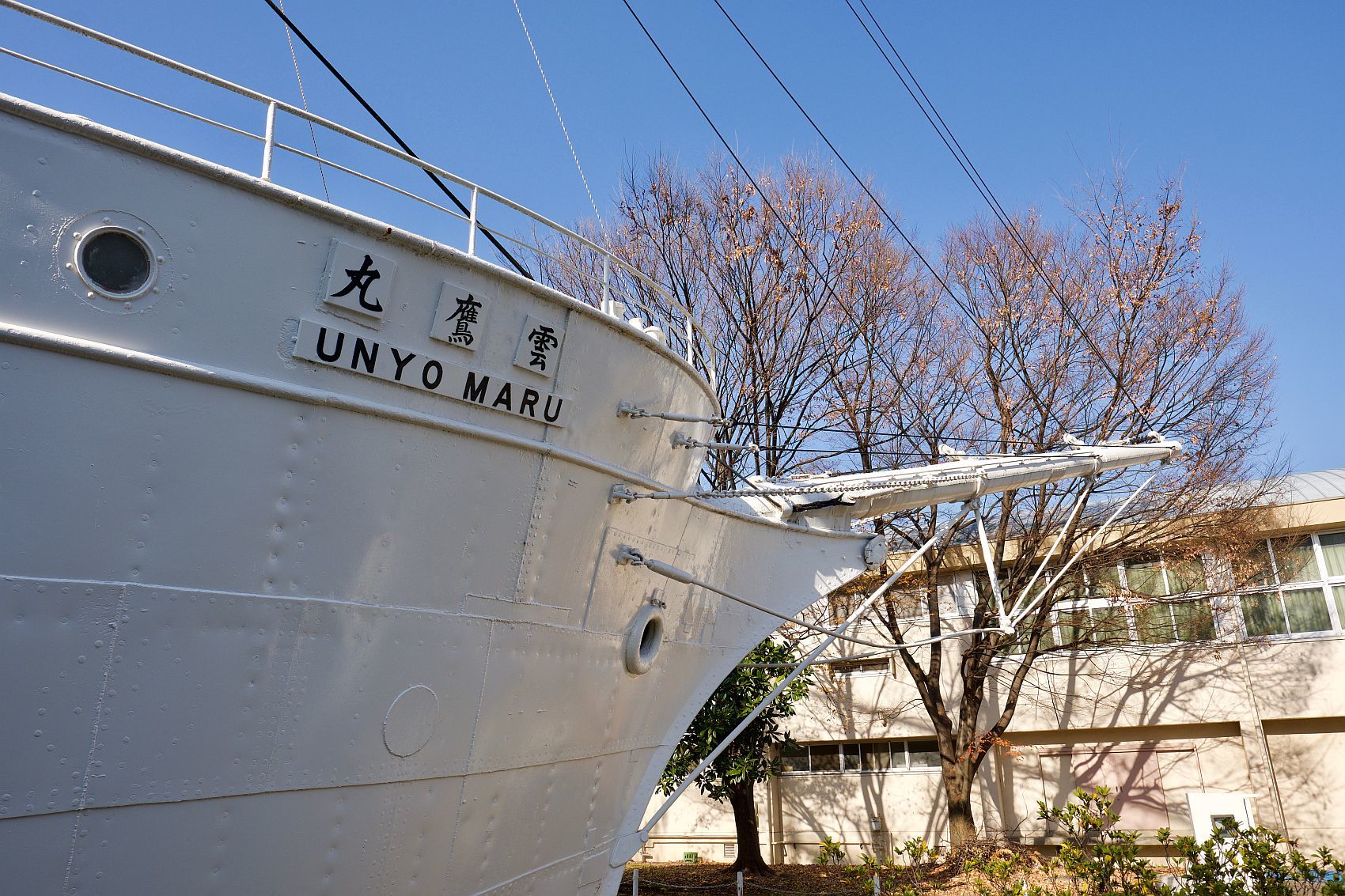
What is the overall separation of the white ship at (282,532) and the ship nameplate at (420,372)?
0.02 meters

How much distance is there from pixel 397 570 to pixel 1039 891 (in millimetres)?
8804

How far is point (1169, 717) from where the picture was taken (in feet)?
55.5

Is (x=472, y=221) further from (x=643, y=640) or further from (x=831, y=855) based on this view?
(x=831, y=855)

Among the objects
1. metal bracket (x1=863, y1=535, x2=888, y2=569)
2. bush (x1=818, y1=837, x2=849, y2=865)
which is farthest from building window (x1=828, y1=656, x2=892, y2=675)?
metal bracket (x1=863, y1=535, x2=888, y2=569)

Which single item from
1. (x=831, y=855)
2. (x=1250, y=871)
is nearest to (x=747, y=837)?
(x=831, y=855)

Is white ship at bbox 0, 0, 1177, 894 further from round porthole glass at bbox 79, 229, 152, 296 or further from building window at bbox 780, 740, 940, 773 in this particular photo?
building window at bbox 780, 740, 940, 773

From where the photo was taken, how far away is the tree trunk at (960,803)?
1558cm

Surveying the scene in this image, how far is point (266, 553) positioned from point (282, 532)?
0.39 feet

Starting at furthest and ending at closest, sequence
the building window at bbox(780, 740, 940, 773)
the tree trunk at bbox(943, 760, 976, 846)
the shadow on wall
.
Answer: the building window at bbox(780, 740, 940, 773) → the shadow on wall → the tree trunk at bbox(943, 760, 976, 846)

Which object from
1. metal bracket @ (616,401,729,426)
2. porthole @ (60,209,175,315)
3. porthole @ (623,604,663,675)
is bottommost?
porthole @ (623,604,663,675)

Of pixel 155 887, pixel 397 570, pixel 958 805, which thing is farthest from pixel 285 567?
pixel 958 805

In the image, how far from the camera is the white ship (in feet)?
12.5

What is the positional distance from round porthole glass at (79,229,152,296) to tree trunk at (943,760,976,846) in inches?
607

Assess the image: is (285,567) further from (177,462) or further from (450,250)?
(450,250)
